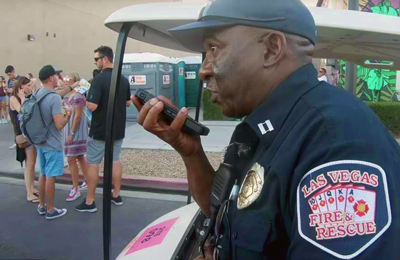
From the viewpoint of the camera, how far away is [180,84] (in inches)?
537

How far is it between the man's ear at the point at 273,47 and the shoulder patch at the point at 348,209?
41 centimetres

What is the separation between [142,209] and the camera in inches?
199

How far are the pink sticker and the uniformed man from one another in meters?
0.69

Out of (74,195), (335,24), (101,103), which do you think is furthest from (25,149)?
(335,24)

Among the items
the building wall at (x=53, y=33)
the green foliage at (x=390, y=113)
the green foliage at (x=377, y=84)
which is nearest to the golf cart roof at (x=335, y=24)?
the green foliage at (x=390, y=113)

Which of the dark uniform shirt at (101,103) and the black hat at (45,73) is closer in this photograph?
the black hat at (45,73)

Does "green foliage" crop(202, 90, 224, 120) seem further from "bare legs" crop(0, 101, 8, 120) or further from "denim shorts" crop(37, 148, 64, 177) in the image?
"denim shorts" crop(37, 148, 64, 177)

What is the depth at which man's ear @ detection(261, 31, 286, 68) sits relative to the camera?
1.08 metres

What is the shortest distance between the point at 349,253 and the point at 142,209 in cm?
450

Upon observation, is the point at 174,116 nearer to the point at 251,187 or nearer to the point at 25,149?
the point at 251,187

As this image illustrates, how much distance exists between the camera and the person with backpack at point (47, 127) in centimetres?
434

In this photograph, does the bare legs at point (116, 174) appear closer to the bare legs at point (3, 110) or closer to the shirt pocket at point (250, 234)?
the shirt pocket at point (250, 234)

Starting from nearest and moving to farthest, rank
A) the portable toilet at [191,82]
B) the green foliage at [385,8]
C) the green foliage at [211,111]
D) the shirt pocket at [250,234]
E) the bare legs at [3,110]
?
the shirt pocket at [250,234], the green foliage at [211,111], the green foliage at [385,8], the bare legs at [3,110], the portable toilet at [191,82]

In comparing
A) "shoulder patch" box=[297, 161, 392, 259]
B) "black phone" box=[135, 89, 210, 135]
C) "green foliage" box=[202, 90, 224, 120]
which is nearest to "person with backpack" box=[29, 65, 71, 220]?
"black phone" box=[135, 89, 210, 135]
